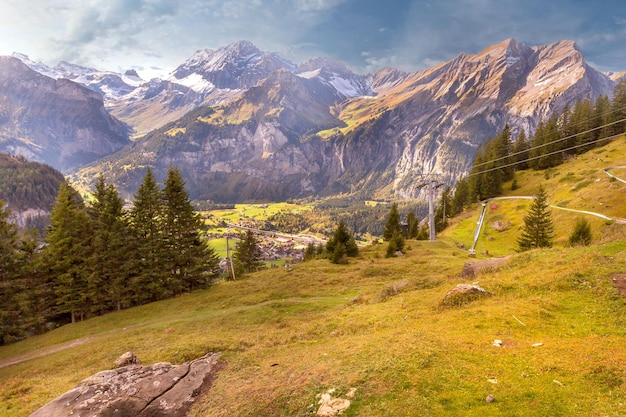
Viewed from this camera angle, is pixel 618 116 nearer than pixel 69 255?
No

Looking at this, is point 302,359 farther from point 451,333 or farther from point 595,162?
point 595,162

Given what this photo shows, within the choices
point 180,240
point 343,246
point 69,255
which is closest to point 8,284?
point 69,255

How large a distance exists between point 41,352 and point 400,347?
37.2m

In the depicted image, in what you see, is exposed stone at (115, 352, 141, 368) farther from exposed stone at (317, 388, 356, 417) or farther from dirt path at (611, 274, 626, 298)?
dirt path at (611, 274, 626, 298)

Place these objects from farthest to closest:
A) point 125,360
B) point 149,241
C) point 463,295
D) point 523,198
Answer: point 523,198, point 149,241, point 463,295, point 125,360

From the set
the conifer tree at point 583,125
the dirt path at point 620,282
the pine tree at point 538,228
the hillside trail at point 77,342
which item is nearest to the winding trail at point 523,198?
the pine tree at point 538,228

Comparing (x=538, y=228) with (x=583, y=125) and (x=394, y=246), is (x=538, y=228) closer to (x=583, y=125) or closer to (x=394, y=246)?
(x=394, y=246)

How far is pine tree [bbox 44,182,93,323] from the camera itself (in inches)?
1624

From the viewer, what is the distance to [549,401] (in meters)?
9.33

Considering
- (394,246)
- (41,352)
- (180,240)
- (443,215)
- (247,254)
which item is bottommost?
(41,352)

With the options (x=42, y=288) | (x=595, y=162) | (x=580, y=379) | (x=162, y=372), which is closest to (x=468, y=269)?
(x=580, y=379)

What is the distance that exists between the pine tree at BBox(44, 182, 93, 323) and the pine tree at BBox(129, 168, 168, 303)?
20.1 ft

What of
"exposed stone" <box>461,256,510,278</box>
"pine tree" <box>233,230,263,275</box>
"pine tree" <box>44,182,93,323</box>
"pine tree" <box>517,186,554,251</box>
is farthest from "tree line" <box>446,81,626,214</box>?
"pine tree" <box>44,182,93,323</box>

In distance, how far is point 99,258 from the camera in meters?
43.5
